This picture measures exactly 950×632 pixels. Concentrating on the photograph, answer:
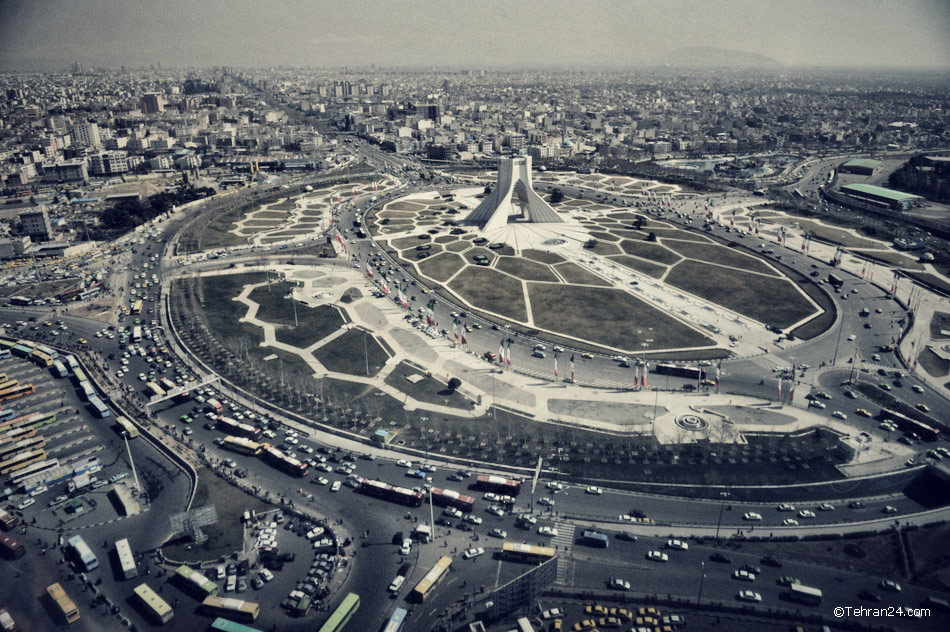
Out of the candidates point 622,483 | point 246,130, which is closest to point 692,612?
point 622,483

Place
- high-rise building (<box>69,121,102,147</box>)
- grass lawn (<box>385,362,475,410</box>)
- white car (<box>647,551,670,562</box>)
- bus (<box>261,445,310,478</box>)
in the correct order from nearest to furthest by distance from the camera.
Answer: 1. white car (<box>647,551,670,562</box>)
2. bus (<box>261,445,310,478</box>)
3. grass lawn (<box>385,362,475,410</box>)
4. high-rise building (<box>69,121,102,147</box>)

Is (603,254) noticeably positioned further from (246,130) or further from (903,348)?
(246,130)

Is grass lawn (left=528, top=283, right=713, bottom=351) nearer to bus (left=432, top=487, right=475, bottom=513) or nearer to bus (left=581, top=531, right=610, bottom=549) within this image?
bus (left=581, top=531, right=610, bottom=549)

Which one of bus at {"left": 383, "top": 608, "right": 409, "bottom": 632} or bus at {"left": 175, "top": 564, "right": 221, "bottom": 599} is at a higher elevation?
bus at {"left": 383, "top": 608, "right": 409, "bottom": 632}

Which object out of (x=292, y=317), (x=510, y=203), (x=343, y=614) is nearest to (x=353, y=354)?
(x=292, y=317)

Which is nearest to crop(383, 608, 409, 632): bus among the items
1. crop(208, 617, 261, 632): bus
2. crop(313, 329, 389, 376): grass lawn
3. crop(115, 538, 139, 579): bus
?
crop(208, 617, 261, 632): bus

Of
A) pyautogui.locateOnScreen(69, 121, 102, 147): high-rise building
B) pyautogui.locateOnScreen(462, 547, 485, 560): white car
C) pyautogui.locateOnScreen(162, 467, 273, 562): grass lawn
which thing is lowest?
pyautogui.locateOnScreen(162, 467, 273, 562): grass lawn
